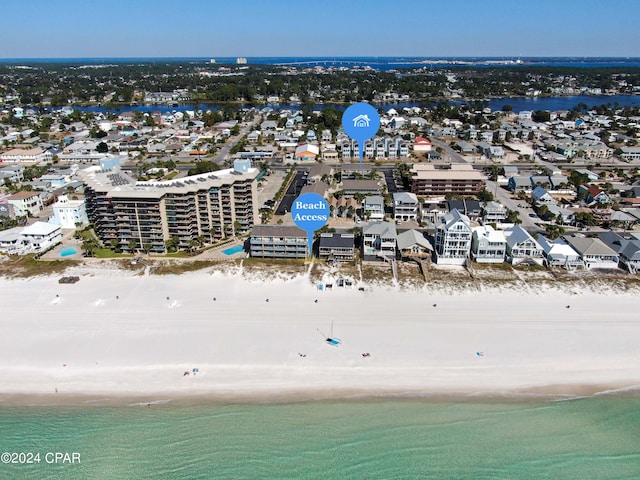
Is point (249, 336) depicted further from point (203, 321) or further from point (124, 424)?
point (124, 424)

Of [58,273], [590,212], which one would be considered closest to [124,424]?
[58,273]

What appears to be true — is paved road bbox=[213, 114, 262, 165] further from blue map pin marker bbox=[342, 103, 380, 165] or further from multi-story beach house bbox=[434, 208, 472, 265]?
multi-story beach house bbox=[434, 208, 472, 265]

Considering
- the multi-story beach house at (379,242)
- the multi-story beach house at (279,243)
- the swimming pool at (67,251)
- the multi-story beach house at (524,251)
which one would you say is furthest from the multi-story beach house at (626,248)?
the swimming pool at (67,251)

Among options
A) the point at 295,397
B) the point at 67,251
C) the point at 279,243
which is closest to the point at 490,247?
the point at 279,243

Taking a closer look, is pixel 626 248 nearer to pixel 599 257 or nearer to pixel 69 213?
pixel 599 257

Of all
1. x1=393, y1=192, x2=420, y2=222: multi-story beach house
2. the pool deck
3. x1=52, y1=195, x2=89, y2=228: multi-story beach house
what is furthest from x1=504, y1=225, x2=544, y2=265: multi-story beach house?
x1=52, y1=195, x2=89, y2=228: multi-story beach house

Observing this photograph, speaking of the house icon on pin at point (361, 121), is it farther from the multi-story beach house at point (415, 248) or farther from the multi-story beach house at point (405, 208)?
the multi-story beach house at point (405, 208)
